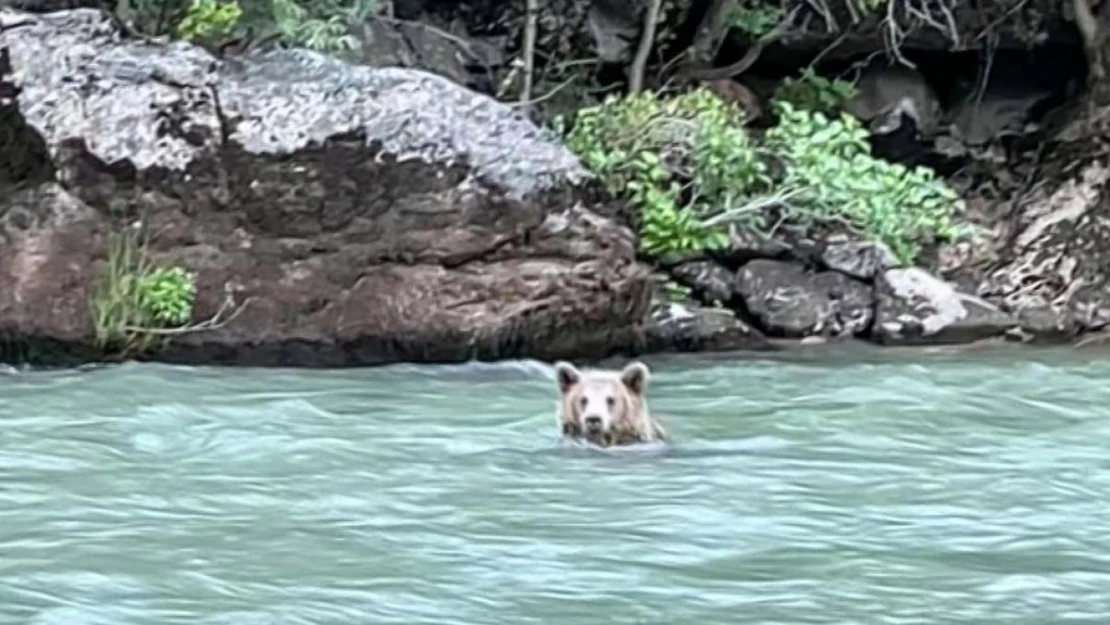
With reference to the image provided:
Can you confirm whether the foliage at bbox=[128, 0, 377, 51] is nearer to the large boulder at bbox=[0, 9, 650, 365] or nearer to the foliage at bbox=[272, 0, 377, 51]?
the foliage at bbox=[272, 0, 377, 51]

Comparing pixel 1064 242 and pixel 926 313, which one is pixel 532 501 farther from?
pixel 1064 242

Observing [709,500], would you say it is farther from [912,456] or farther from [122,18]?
[122,18]

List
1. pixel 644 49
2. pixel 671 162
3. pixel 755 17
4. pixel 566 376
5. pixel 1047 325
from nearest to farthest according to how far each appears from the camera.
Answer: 1. pixel 566 376
2. pixel 671 162
3. pixel 1047 325
4. pixel 644 49
5. pixel 755 17

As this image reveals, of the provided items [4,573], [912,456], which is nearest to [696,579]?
[4,573]

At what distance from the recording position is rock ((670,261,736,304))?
44.3 feet

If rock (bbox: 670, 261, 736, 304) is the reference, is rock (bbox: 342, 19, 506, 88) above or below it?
above

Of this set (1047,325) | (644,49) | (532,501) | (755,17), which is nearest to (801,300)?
(1047,325)

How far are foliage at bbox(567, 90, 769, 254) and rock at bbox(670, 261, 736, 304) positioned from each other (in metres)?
0.20

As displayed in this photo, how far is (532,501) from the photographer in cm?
728

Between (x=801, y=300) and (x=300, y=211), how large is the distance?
11.3 ft

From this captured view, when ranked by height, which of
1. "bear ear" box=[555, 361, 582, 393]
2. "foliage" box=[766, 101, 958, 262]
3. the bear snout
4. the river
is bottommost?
the river

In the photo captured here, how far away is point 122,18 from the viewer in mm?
13570

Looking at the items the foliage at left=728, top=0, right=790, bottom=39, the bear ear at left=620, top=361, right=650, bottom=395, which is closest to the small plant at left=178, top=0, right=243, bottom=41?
the foliage at left=728, top=0, right=790, bottom=39

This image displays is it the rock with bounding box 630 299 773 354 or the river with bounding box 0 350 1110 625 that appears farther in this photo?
the rock with bounding box 630 299 773 354
